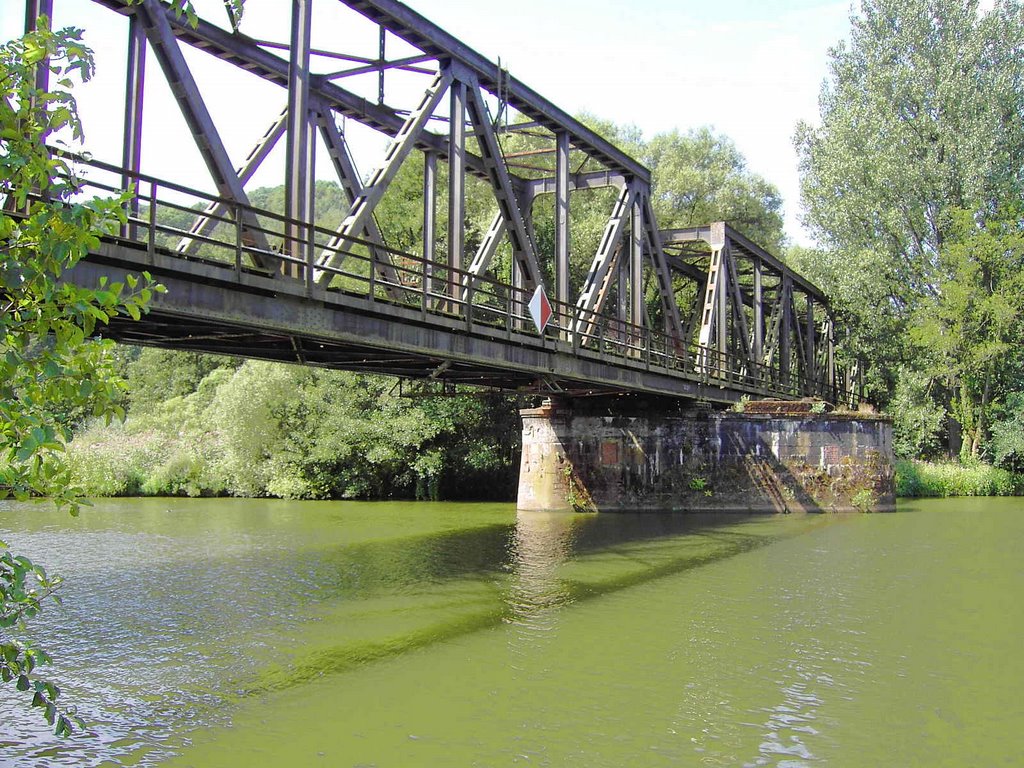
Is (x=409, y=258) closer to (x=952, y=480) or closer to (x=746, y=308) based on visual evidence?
(x=952, y=480)

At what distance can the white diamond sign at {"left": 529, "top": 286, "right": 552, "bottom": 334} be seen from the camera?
19.5 m

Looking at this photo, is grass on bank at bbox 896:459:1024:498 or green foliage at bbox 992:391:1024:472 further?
green foliage at bbox 992:391:1024:472

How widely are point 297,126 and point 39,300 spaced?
34.8 feet

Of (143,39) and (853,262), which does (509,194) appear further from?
(853,262)

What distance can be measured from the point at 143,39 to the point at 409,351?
6416mm

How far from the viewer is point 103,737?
8312 millimetres

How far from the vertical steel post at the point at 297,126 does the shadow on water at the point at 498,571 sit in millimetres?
5704

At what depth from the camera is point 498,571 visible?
1781cm

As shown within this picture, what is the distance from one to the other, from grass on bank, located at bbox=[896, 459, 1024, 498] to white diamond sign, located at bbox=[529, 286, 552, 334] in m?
22.6

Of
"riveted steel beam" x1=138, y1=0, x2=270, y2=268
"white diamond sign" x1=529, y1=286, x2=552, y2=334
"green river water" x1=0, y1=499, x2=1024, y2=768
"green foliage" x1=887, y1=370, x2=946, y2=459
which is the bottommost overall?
"green river water" x1=0, y1=499, x2=1024, y2=768

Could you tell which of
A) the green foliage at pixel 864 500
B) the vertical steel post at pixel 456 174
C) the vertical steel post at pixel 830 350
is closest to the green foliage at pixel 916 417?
the vertical steel post at pixel 830 350

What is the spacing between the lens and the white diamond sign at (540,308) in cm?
1948

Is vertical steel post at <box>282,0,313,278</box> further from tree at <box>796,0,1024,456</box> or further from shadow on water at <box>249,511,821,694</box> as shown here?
tree at <box>796,0,1024,456</box>

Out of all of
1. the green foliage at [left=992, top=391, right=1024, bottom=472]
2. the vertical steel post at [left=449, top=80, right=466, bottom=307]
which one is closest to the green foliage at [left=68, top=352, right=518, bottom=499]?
the vertical steel post at [left=449, top=80, right=466, bottom=307]
